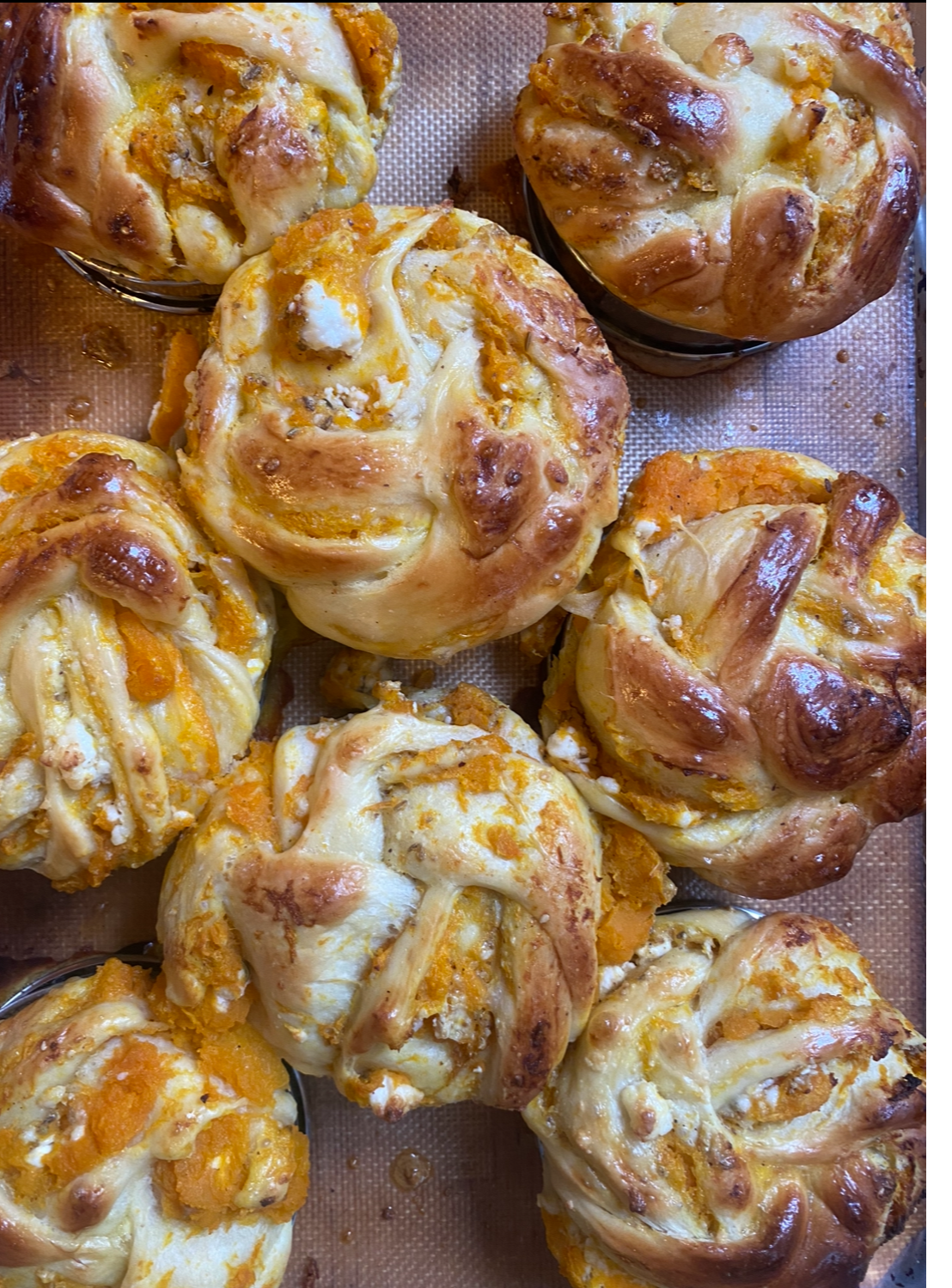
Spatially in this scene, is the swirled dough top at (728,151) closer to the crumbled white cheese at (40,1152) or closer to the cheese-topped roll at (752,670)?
the cheese-topped roll at (752,670)

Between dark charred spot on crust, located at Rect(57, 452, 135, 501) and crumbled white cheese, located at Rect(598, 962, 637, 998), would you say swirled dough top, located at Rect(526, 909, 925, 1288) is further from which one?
dark charred spot on crust, located at Rect(57, 452, 135, 501)

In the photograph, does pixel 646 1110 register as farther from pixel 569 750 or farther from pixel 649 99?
pixel 649 99

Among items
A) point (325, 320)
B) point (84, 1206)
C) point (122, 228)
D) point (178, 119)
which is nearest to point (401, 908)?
point (84, 1206)

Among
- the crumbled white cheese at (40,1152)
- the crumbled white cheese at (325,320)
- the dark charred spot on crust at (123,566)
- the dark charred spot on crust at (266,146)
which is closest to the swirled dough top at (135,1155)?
the crumbled white cheese at (40,1152)

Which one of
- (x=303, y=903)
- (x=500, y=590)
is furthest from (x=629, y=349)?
(x=303, y=903)

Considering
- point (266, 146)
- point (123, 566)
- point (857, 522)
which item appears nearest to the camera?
point (123, 566)

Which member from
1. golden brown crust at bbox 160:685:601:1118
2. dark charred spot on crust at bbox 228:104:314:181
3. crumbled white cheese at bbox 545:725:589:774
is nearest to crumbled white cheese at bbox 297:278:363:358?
dark charred spot on crust at bbox 228:104:314:181
